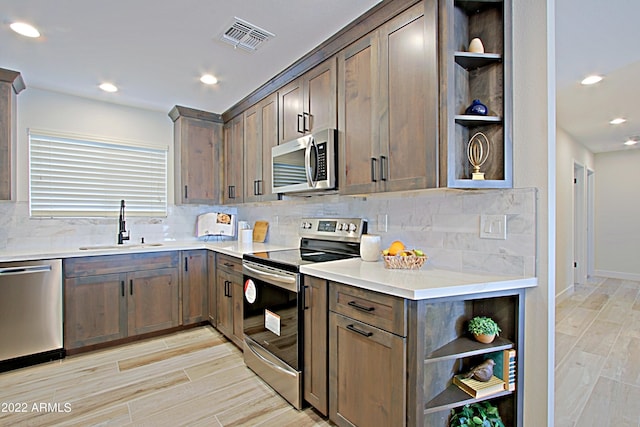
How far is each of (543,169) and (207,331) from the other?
130 inches

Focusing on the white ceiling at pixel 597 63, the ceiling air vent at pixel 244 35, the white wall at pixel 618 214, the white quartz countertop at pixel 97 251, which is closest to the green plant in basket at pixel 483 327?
the white quartz countertop at pixel 97 251

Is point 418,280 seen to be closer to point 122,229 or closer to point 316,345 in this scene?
point 316,345

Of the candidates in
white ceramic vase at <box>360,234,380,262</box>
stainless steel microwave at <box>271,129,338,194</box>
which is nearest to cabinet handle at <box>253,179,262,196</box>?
stainless steel microwave at <box>271,129,338,194</box>

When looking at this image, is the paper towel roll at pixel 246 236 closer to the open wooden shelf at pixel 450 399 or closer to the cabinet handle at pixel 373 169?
the cabinet handle at pixel 373 169

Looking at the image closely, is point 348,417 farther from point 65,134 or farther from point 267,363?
point 65,134

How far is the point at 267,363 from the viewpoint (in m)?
2.24

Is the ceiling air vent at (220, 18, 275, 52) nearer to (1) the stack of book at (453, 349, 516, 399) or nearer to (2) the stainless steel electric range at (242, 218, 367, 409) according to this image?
(2) the stainless steel electric range at (242, 218, 367, 409)

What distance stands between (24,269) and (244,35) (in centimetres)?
256

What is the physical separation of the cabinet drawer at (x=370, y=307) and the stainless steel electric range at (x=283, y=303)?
0.32 m

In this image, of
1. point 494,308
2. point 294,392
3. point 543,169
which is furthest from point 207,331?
point 543,169

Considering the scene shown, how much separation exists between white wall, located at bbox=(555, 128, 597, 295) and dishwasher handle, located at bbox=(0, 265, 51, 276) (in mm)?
5804

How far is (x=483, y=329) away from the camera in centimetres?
149

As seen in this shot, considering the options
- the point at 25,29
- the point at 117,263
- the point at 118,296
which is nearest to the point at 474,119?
the point at 25,29

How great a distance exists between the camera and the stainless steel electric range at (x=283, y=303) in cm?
197
